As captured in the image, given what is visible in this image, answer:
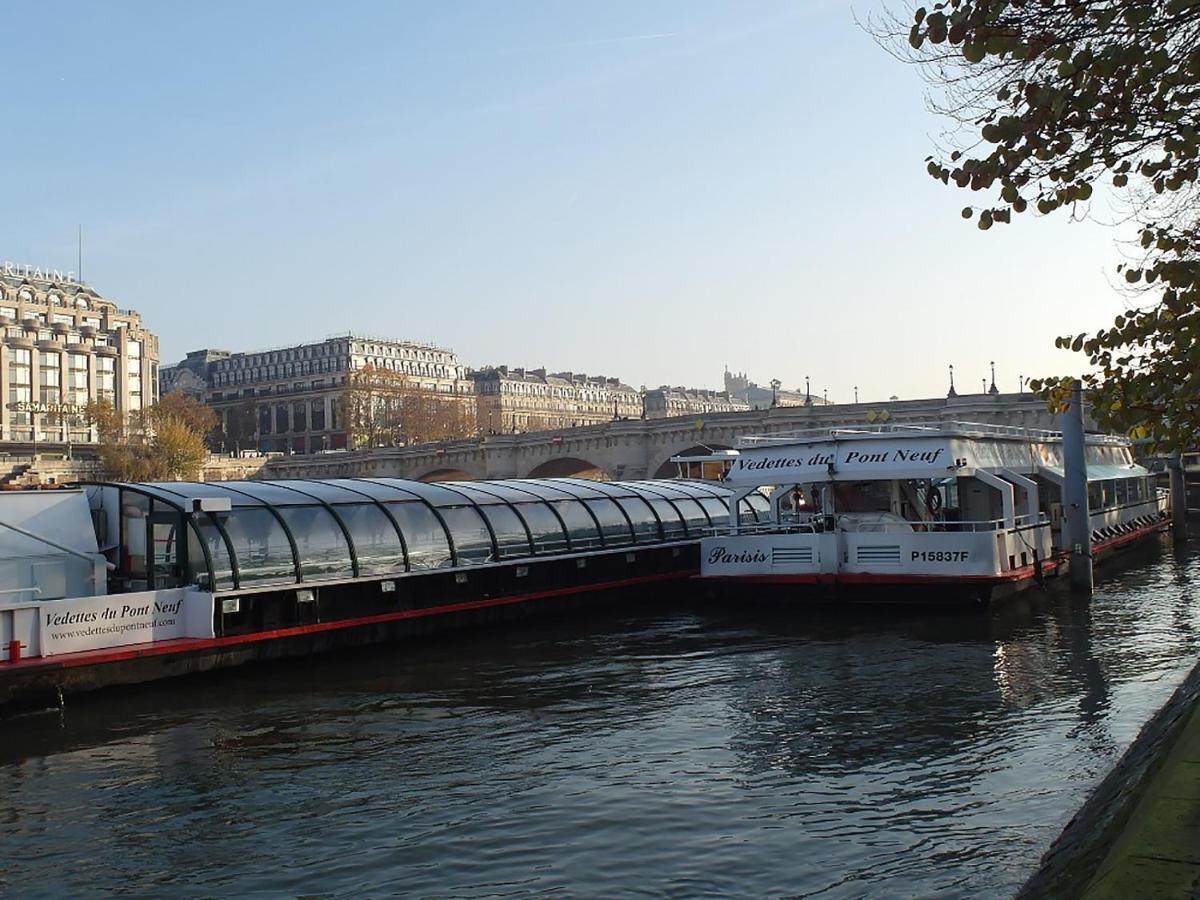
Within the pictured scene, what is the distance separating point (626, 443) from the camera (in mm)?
80188

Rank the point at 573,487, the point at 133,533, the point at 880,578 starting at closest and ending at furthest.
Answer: the point at 133,533 → the point at 880,578 → the point at 573,487

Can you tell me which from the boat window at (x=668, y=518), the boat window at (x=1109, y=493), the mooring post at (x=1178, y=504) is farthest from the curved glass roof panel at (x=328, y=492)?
the mooring post at (x=1178, y=504)

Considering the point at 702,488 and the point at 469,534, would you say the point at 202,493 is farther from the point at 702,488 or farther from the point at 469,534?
the point at 702,488

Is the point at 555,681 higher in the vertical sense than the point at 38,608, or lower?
lower

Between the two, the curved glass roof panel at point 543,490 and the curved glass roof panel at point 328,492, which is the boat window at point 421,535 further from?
the curved glass roof panel at point 543,490

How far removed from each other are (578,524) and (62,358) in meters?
126

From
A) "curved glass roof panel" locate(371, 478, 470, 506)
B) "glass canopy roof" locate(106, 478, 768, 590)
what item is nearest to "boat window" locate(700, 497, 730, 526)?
"glass canopy roof" locate(106, 478, 768, 590)

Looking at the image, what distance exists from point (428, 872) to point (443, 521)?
1456cm

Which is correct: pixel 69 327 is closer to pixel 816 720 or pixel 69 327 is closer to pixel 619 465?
pixel 619 465

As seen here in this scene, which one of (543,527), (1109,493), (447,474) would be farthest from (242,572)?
(447,474)

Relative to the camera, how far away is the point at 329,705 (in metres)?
17.3

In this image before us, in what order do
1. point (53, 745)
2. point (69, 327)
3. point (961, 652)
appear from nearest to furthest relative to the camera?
point (53, 745), point (961, 652), point (69, 327)

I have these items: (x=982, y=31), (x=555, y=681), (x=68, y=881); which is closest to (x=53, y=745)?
(x=68, y=881)

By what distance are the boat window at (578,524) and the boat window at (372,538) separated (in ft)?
18.3
